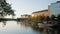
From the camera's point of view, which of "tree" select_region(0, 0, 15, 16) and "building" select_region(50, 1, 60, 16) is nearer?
"tree" select_region(0, 0, 15, 16)

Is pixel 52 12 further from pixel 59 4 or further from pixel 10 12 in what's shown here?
pixel 10 12

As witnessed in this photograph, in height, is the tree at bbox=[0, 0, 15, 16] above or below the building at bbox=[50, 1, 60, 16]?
above

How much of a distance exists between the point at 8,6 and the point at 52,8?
160ft

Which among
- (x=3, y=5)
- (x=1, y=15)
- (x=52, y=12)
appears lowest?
(x=52, y=12)

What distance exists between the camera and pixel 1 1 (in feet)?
14.5

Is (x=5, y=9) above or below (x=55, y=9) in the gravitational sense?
above

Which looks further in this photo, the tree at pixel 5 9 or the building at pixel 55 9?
the building at pixel 55 9

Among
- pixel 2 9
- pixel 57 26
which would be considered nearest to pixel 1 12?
pixel 2 9

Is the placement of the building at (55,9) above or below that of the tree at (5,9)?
below

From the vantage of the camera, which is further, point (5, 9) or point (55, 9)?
point (55, 9)

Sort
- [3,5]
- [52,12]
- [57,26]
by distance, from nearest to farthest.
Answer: [3,5] → [57,26] → [52,12]

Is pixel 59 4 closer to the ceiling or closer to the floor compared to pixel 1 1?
closer to the floor

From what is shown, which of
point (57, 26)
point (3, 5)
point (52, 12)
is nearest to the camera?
point (3, 5)

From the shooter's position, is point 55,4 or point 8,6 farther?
point 55,4
